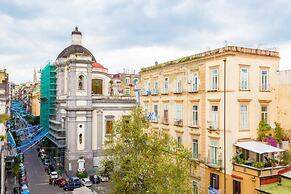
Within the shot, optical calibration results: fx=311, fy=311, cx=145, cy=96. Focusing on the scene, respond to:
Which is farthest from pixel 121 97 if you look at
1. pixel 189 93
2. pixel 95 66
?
pixel 189 93

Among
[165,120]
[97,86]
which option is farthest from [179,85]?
[97,86]

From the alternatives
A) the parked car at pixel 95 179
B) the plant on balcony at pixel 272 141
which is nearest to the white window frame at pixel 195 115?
the plant on balcony at pixel 272 141

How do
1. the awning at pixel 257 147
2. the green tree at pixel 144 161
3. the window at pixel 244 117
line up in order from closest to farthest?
the green tree at pixel 144 161
the awning at pixel 257 147
the window at pixel 244 117

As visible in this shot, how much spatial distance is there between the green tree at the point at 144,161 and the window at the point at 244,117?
20.2 ft

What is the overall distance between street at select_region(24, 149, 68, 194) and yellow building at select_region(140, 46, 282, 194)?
16.9m

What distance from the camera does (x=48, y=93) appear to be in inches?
1981

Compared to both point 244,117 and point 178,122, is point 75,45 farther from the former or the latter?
point 244,117

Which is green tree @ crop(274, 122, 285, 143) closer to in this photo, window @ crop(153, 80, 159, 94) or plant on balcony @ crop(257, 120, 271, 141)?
plant on balcony @ crop(257, 120, 271, 141)

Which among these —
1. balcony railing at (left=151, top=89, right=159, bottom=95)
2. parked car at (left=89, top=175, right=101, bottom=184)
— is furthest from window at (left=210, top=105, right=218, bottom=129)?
parked car at (left=89, top=175, right=101, bottom=184)

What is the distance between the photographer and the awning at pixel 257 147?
69.7 ft

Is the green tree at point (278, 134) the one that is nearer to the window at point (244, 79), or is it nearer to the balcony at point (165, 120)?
the window at point (244, 79)

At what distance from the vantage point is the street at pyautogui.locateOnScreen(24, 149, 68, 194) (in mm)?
34500

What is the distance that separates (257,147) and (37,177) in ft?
97.2

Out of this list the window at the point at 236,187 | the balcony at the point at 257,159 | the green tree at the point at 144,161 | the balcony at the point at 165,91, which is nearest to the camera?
the green tree at the point at 144,161
